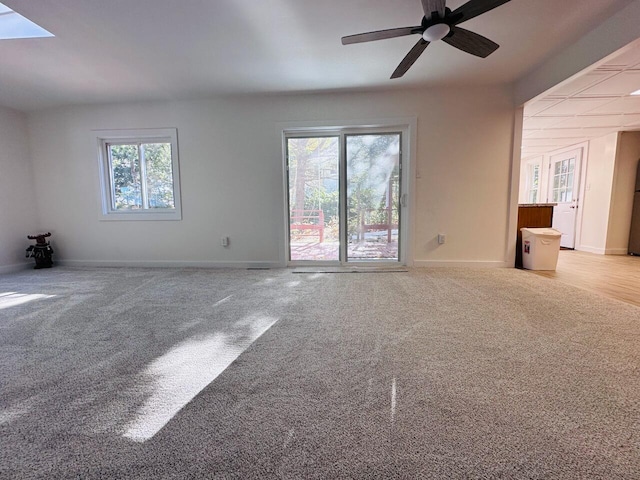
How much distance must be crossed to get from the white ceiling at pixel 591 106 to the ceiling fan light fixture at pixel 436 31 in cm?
154

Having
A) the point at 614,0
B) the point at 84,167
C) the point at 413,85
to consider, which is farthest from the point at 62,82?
the point at 614,0

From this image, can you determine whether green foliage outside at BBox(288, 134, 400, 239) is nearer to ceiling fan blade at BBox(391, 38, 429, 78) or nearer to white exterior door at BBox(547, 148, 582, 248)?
ceiling fan blade at BBox(391, 38, 429, 78)

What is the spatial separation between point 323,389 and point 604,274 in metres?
4.04

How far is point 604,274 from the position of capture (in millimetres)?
3246

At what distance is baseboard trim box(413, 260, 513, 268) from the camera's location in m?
3.56

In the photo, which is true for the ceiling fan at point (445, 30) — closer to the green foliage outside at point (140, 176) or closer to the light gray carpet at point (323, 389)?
the light gray carpet at point (323, 389)

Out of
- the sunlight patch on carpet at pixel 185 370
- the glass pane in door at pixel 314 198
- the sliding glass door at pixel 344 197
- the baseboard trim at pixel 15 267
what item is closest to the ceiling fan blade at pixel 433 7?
the sliding glass door at pixel 344 197

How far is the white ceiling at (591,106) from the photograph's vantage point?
8.47ft

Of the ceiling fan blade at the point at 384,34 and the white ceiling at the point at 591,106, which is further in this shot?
the white ceiling at the point at 591,106

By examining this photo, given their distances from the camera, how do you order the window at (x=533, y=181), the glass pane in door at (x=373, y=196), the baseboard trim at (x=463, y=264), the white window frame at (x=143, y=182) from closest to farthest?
the baseboard trim at (x=463, y=264) → the glass pane in door at (x=373, y=196) → the white window frame at (x=143, y=182) → the window at (x=533, y=181)

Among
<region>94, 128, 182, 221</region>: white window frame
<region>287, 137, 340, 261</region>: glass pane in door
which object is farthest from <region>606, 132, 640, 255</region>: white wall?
<region>94, 128, 182, 221</region>: white window frame

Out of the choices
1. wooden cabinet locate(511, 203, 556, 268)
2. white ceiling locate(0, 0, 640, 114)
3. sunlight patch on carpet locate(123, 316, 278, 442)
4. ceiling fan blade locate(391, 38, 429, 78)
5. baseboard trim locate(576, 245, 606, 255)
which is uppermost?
white ceiling locate(0, 0, 640, 114)

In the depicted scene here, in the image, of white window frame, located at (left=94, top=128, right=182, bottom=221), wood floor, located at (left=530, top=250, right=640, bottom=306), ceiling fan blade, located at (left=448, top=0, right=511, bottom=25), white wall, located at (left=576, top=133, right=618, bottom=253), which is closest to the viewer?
ceiling fan blade, located at (left=448, top=0, right=511, bottom=25)

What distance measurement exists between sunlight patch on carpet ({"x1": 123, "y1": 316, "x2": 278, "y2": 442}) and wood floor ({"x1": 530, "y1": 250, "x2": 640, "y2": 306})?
3.22m
